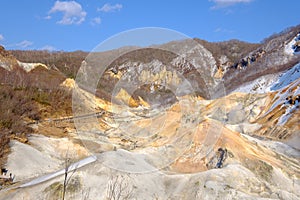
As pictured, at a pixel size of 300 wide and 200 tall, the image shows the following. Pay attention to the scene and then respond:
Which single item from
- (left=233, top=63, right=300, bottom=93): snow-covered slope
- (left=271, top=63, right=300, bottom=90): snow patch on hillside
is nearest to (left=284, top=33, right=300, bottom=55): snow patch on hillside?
(left=233, top=63, right=300, bottom=93): snow-covered slope

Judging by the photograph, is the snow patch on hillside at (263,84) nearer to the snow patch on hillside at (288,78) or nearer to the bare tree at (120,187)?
the snow patch on hillside at (288,78)

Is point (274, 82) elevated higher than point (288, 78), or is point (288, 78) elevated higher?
point (288, 78)

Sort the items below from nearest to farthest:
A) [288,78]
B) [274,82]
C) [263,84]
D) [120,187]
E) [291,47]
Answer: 1. [120,187]
2. [288,78]
3. [274,82]
4. [263,84]
5. [291,47]

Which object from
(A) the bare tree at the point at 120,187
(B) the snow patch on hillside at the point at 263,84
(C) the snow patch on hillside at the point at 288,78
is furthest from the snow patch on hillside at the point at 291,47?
(A) the bare tree at the point at 120,187

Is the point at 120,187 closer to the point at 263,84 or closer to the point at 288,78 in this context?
the point at 288,78

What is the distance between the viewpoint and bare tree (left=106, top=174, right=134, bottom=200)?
12.9 m

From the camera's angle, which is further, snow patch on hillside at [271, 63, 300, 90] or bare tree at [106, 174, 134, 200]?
snow patch on hillside at [271, 63, 300, 90]

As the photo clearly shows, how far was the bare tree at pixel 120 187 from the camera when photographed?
12.9 m

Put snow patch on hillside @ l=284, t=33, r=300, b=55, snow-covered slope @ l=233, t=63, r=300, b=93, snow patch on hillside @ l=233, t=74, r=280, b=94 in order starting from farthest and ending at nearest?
snow patch on hillside @ l=284, t=33, r=300, b=55 < snow patch on hillside @ l=233, t=74, r=280, b=94 < snow-covered slope @ l=233, t=63, r=300, b=93

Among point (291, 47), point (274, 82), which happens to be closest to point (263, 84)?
point (274, 82)

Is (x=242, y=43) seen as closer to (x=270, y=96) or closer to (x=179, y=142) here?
(x=270, y=96)

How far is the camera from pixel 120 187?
12.7 meters

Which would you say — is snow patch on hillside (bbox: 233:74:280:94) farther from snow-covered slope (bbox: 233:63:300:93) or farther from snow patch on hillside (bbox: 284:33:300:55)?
snow patch on hillside (bbox: 284:33:300:55)

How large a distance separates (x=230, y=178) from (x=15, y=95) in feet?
71.3
